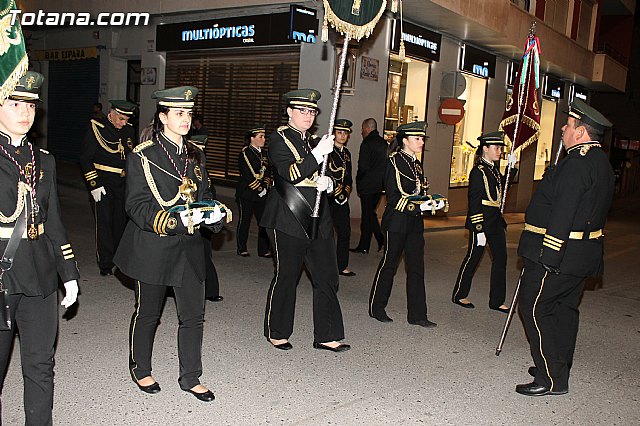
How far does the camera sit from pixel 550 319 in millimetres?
5316

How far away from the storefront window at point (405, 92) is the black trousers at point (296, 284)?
978 centimetres

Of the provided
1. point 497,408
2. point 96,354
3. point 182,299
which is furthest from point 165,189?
point 497,408

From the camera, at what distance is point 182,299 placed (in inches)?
186

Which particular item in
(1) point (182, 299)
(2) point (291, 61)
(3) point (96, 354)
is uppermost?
(2) point (291, 61)

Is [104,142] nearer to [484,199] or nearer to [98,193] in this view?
[98,193]

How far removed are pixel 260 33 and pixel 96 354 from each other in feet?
35.1

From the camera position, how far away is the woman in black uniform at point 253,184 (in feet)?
32.2

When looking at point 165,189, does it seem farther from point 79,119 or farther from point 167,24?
point 79,119

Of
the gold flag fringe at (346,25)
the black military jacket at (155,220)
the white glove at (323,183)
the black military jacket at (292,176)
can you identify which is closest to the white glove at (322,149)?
the black military jacket at (292,176)

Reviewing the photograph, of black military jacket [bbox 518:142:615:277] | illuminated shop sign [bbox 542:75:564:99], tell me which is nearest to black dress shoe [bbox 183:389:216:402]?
black military jacket [bbox 518:142:615:277]

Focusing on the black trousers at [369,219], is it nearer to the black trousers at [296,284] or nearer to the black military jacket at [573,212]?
the black trousers at [296,284]

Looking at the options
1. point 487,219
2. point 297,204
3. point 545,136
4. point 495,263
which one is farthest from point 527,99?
point 545,136

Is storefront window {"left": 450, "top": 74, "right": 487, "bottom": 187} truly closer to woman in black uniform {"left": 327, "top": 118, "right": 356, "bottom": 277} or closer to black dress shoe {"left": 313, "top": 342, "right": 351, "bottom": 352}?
woman in black uniform {"left": 327, "top": 118, "right": 356, "bottom": 277}

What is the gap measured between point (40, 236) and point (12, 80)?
89cm
